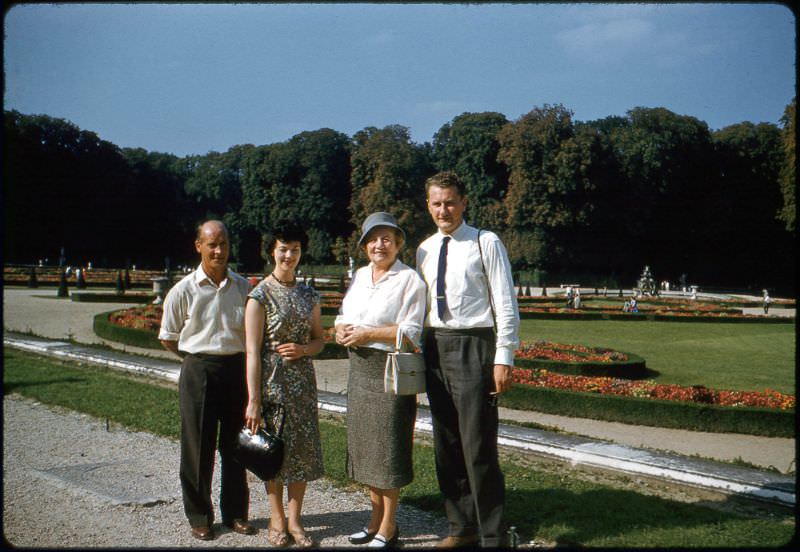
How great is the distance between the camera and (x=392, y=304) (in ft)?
11.6

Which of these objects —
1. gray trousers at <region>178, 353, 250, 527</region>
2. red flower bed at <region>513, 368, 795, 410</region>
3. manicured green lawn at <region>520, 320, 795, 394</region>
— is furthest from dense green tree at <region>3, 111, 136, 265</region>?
gray trousers at <region>178, 353, 250, 527</region>

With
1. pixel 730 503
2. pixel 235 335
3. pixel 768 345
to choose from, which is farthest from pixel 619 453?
pixel 768 345

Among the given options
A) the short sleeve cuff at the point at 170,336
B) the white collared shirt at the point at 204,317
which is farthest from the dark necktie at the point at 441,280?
the short sleeve cuff at the point at 170,336

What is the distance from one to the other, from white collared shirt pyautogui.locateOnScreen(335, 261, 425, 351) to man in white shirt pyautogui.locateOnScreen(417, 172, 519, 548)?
12 cm

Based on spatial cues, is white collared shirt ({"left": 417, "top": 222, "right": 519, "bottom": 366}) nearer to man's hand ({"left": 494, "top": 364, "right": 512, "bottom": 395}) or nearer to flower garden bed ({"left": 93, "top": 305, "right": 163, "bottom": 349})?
man's hand ({"left": 494, "top": 364, "right": 512, "bottom": 395})

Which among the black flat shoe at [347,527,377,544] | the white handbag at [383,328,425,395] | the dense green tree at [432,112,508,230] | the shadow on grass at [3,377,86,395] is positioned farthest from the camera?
the dense green tree at [432,112,508,230]

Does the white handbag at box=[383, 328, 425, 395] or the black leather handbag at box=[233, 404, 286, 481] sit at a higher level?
the white handbag at box=[383, 328, 425, 395]

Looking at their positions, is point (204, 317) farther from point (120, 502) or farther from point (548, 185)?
point (548, 185)

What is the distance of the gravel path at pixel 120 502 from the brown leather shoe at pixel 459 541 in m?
0.15

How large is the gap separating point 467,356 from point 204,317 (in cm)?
152

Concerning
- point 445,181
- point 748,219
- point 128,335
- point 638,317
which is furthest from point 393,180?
point 445,181

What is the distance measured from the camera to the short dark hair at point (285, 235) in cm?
375

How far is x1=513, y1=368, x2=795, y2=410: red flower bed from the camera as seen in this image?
7.56 metres

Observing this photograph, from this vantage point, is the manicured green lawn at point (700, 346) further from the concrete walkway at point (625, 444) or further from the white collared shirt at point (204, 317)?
the white collared shirt at point (204, 317)
